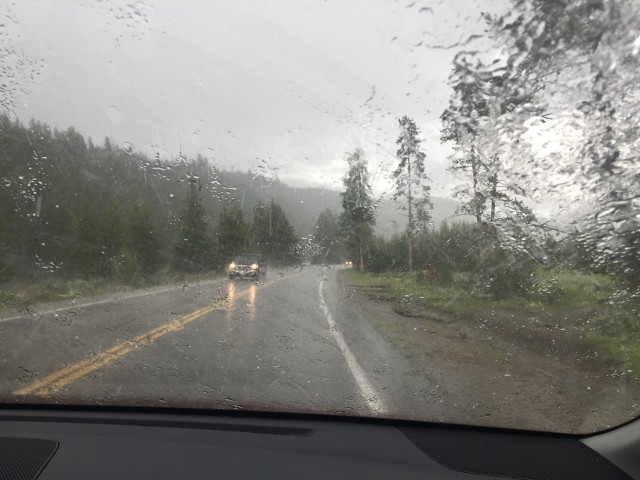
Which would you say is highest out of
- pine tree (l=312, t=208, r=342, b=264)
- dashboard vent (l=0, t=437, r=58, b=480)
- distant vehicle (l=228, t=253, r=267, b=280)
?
pine tree (l=312, t=208, r=342, b=264)

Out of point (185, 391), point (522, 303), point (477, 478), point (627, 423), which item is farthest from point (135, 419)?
point (522, 303)

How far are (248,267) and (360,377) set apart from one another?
5299 millimetres

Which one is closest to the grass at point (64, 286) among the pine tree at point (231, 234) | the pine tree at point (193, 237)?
the pine tree at point (193, 237)

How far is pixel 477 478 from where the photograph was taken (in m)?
3.36

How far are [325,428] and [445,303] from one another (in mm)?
2996

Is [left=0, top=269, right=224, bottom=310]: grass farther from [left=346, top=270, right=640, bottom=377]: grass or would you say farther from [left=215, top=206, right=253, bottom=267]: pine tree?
[left=346, top=270, right=640, bottom=377]: grass

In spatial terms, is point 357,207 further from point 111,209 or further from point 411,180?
point 111,209

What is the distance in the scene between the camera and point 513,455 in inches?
144

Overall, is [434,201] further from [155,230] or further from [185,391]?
[155,230]

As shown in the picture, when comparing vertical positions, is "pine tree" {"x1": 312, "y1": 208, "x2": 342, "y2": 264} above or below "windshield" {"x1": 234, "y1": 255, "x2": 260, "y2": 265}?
above

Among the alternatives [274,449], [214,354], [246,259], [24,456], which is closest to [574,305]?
[274,449]

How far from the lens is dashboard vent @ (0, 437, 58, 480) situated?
3.31 meters

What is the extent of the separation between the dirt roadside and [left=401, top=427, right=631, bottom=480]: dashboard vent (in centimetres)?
19

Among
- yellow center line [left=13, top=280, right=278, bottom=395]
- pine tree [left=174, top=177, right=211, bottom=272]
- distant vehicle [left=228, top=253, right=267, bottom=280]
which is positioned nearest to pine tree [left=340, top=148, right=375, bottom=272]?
pine tree [left=174, top=177, right=211, bottom=272]
